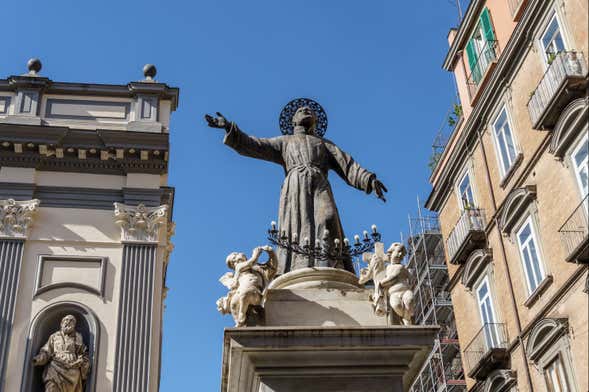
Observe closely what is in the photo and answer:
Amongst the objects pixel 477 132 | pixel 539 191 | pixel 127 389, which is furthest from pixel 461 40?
pixel 127 389

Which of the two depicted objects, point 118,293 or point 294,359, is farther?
point 118,293

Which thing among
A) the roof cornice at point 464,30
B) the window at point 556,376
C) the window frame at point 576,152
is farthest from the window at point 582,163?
the roof cornice at point 464,30

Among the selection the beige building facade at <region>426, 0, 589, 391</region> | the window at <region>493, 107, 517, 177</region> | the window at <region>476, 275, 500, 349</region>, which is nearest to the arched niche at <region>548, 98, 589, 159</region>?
the beige building facade at <region>426, 0, 589, 391</region>

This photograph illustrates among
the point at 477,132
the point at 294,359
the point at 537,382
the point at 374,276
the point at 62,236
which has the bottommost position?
the point at 294,359

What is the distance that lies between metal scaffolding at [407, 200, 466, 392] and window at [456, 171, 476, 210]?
524 centimetres

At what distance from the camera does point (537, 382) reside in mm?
20078

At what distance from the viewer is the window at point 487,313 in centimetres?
2286

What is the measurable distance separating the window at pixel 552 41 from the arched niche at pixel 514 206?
124 inches

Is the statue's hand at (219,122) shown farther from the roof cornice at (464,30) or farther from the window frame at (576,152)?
the roof cornice at (464,30)

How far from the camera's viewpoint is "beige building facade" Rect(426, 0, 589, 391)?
18641 millimetres

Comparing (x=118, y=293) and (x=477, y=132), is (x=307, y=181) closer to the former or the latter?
(x=118, y=293)

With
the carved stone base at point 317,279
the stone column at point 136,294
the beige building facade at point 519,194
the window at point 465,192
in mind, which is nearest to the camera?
the carved stone base at point 317,279

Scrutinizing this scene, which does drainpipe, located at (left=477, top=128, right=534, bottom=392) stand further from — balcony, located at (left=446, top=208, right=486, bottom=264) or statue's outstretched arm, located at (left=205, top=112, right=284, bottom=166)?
statue's outstretched arm, located at (left=205, top=112, right=284, bottom=166)

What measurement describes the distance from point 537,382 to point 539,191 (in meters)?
4.46
